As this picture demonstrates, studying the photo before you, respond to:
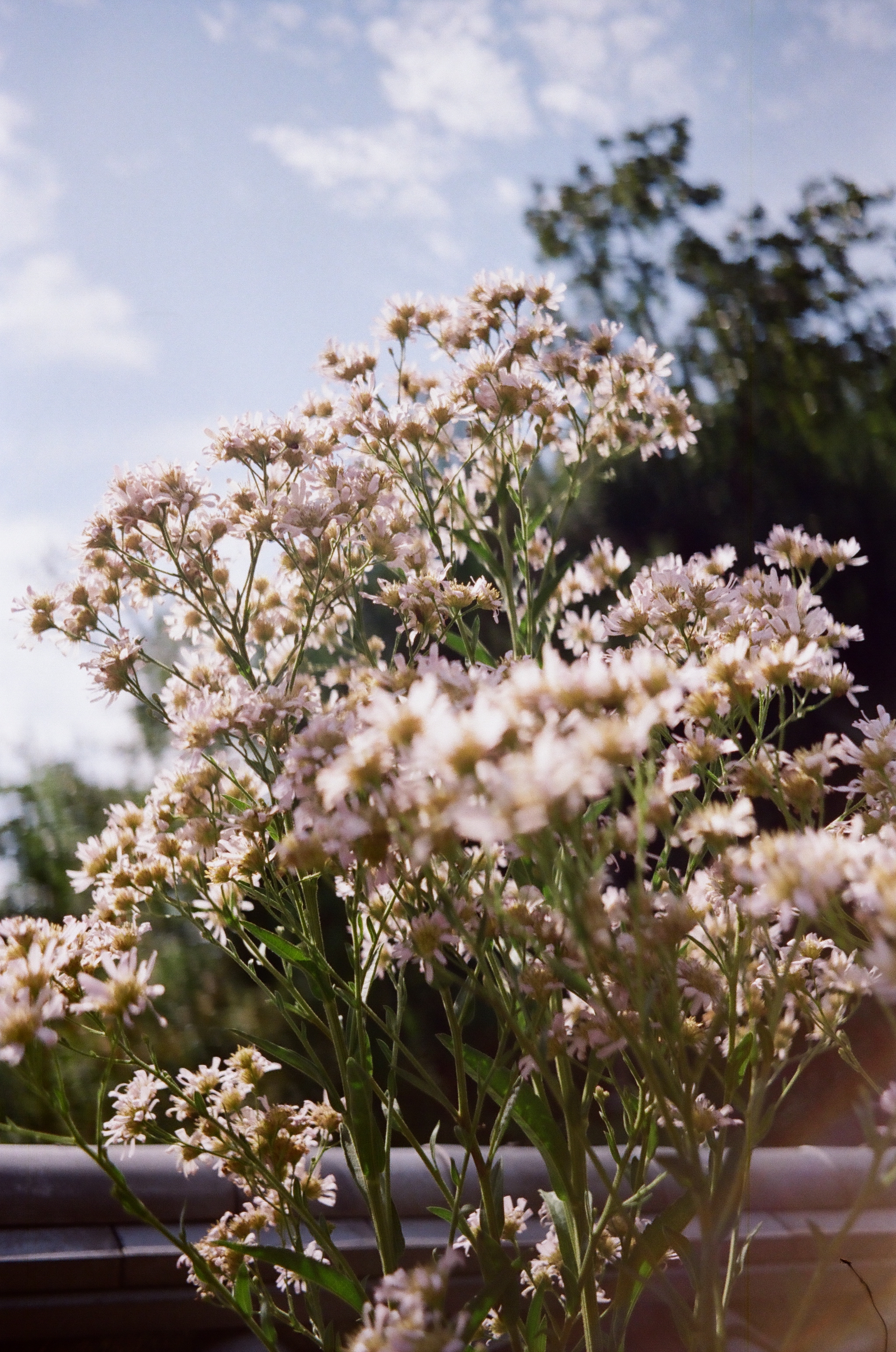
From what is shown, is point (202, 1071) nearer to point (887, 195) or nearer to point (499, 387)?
point (499, 387)

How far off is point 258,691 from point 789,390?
3862mm

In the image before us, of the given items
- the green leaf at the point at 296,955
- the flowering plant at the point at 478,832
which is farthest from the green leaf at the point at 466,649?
the green leaf at the point at 296,955

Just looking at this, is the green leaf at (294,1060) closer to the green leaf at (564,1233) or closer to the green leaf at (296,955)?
the green leaf at (296,955)

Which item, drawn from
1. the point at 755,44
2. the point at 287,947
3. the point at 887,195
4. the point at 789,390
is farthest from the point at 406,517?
the point at 887,195

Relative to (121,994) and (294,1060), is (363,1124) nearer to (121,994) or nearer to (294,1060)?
(294,1060)

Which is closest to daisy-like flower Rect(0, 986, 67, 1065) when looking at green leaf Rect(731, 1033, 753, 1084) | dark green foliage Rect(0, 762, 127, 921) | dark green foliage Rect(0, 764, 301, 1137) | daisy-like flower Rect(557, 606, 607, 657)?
green leaf Rect(731, 1033, 753, 1084)

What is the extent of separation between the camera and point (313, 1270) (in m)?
0.58

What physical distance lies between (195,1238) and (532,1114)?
448 millimetres

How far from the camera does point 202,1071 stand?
29.5 inches

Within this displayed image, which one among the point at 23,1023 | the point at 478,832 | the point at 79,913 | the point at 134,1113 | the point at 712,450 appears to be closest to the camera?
the point at 478,832

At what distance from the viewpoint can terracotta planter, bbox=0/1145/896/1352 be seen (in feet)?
2.83

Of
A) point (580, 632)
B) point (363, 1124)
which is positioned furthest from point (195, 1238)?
point (580, 632)

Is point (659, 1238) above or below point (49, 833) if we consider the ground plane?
below

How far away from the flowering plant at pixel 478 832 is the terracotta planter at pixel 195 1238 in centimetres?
7
